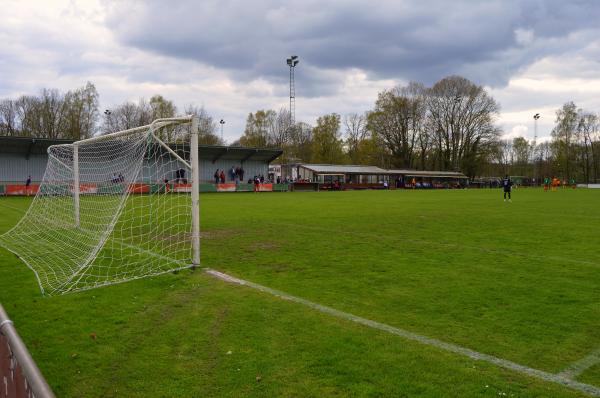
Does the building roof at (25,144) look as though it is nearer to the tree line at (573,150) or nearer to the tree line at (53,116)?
the tree line at (53,116)

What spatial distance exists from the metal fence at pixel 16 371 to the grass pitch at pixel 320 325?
4.83 feet

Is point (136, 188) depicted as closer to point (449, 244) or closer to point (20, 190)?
point (449, 244)

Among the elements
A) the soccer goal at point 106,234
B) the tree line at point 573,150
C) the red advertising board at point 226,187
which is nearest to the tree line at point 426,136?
the tree line at point 573,150

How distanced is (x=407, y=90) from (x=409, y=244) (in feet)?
249

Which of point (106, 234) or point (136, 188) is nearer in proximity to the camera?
point (106, 234)

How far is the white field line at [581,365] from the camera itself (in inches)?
147

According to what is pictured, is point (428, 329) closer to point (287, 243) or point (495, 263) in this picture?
point (495, 263)

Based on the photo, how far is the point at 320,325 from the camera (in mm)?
4871

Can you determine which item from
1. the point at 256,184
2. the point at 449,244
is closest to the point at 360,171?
the point at 256,184

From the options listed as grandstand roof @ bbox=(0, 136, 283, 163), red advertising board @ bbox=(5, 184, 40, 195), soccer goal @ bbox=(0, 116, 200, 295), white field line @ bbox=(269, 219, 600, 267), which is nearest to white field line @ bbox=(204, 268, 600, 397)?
soccer goal @ bbox=(0, 116, 200, 295)

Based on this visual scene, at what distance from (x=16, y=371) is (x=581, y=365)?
4.32m

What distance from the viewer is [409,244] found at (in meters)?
10.6

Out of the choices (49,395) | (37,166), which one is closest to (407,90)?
(37,166)

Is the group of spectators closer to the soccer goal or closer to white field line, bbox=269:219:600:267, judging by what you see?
the soccer goal
